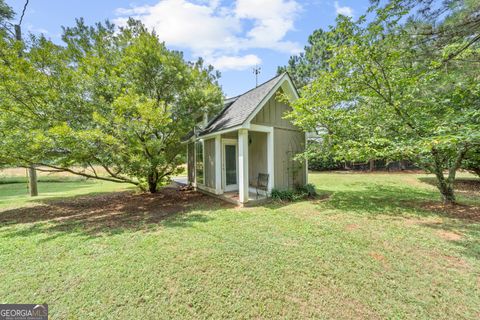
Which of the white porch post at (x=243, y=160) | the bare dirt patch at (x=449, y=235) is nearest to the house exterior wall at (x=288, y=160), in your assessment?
the white porch post at (x=243, y=160)

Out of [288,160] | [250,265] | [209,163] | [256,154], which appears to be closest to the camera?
[250,265]

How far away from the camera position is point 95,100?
275 inches

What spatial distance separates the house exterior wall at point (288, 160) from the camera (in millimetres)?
8117

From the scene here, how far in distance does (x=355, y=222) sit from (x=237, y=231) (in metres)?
3.30

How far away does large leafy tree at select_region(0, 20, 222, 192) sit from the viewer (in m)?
6.04

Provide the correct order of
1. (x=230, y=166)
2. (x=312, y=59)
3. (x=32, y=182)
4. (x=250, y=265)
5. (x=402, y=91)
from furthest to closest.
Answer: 1. (x=312, y=59)
2. (x=32, y=182)
3. (x=230, y=166)
4. (x=402, y=91)
5. (x=250, y=265)

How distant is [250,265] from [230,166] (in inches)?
232

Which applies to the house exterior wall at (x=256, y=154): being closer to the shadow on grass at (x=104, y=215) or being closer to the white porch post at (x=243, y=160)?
the white porch post at (x=243, y=160)

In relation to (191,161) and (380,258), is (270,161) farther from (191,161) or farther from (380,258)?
(191,161)

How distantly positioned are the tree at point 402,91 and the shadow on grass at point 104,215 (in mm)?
5289

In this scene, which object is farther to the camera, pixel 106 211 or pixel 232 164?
pixel 232 164

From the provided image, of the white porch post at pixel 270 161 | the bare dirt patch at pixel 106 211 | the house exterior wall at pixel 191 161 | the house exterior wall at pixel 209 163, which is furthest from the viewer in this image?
the house exterior wall at pixel 191 161

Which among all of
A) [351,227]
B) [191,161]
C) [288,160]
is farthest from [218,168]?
[351,227]

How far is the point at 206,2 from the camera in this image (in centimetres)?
738
